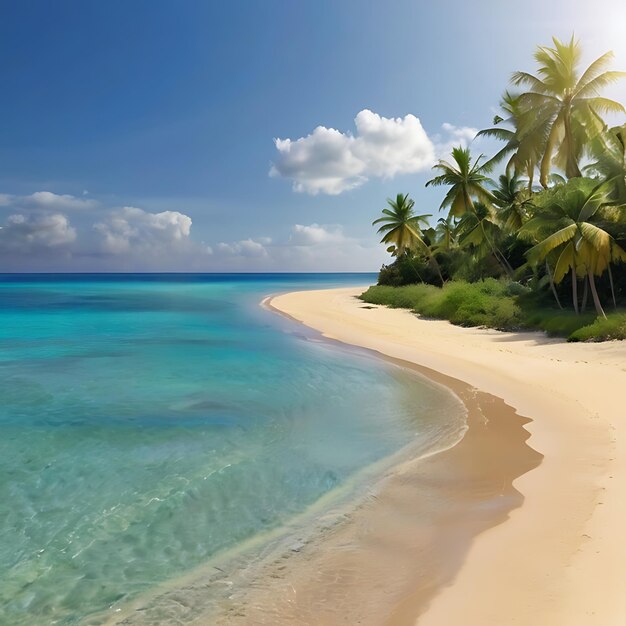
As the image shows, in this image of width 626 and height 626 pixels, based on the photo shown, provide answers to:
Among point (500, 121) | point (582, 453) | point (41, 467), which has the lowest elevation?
point (41, 467)

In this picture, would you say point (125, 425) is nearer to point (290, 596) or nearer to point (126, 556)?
point (126, 556)

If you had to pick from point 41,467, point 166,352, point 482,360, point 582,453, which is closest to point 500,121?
point 482,360

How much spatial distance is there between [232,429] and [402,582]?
214 inches

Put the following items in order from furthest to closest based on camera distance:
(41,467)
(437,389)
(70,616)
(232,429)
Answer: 1. (437,389)
2. (232,429)
3. (41,467)
4. (70,616)

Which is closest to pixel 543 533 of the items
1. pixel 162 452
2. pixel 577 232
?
pixel 162 452

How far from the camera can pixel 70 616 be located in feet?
12.7

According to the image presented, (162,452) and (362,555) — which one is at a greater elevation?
→ (362,555)

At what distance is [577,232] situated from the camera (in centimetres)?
1766

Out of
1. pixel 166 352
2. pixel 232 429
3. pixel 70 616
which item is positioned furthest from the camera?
pixel 166 352

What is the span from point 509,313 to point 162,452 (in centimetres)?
1738

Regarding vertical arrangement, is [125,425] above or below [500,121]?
below

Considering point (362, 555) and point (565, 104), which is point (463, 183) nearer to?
point (565, 104)

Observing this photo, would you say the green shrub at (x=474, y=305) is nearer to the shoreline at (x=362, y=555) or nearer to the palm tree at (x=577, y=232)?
the palm tree at (x=577, y=232)

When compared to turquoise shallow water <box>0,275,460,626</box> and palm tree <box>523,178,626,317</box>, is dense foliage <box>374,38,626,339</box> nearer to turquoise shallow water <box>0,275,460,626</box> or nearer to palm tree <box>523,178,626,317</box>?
palm tree <box>523,178,626,317</box>
